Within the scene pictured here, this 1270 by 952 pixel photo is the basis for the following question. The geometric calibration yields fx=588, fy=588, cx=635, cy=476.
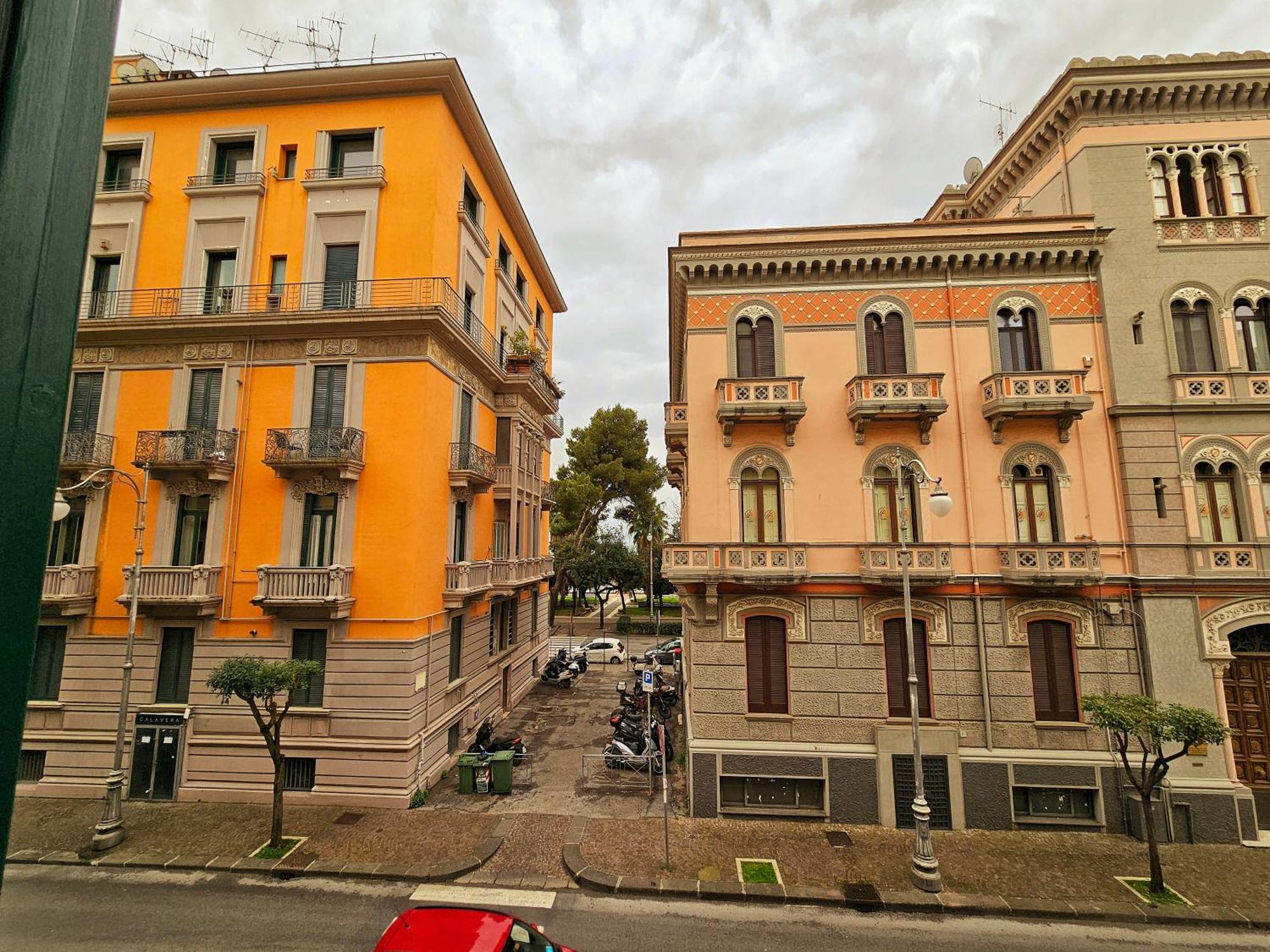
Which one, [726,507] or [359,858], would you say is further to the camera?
[726,507]

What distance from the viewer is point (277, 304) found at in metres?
20.0

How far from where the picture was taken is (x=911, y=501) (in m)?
18.2

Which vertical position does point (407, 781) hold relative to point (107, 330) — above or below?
below

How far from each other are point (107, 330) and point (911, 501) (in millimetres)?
26776

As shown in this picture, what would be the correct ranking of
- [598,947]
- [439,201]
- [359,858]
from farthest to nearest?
[439,201] → [359,858] → [598,947]

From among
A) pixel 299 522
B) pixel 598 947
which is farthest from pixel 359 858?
pixel 299 522

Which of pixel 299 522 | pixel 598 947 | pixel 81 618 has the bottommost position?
pixel 598 947

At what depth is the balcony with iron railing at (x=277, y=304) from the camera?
1920cm

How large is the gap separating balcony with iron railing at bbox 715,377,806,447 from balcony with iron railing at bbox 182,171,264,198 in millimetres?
17367

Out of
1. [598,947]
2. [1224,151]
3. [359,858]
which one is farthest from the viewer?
[1224,151]

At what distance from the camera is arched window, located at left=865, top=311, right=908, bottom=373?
18.9 meters

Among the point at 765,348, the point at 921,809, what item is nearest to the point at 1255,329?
the point at 765,348

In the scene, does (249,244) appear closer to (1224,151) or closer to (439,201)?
(439,201)

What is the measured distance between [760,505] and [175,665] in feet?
63.4
